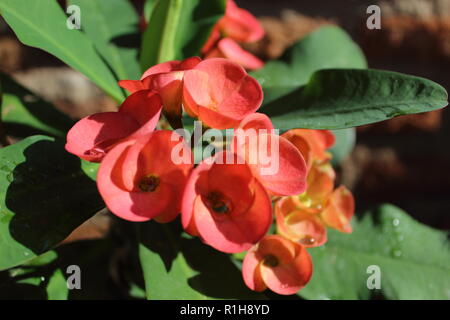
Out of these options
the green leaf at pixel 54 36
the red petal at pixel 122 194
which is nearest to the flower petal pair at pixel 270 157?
the red petal at pixel 122 194

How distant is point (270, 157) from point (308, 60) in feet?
1.62

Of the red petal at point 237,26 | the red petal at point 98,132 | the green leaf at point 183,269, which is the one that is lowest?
the green leaf at point 183,269

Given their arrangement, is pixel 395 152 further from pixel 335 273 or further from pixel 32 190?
pixel 32 190

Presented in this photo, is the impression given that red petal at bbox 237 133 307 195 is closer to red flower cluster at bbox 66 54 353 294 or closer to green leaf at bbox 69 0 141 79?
red flower cluster at bbox 66 54 353 294

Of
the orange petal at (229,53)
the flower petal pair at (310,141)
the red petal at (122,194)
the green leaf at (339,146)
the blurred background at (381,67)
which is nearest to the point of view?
the red petal at (122,194)

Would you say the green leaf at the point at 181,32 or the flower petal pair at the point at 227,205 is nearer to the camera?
the flower petal pair at the point at 227,205

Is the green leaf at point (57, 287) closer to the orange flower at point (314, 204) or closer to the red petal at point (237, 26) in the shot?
the orange flower at point (314, 204)

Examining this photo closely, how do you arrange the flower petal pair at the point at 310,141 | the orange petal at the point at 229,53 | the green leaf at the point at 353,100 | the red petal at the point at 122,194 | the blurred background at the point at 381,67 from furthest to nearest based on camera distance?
the blurred background at the point at 381,67 < the orange petal at the point at 229,53 < the flower petal pair at the point at 310,141 < the green leaf at the point at 353,100 < the red petal at the point at 122,194

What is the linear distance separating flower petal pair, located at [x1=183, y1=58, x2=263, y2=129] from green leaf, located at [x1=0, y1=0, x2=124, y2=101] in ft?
0.85

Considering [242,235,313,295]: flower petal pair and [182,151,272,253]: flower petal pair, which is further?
[242,235,313,295]: flower petal pair

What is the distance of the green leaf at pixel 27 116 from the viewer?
954 mm

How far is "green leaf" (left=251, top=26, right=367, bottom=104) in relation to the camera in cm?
101

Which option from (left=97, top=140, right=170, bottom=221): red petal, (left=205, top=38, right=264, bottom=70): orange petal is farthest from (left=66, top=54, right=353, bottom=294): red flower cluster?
(left=205, top=38, right=264, bottom=70): orange petal

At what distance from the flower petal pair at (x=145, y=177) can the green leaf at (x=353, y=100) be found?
22cm
